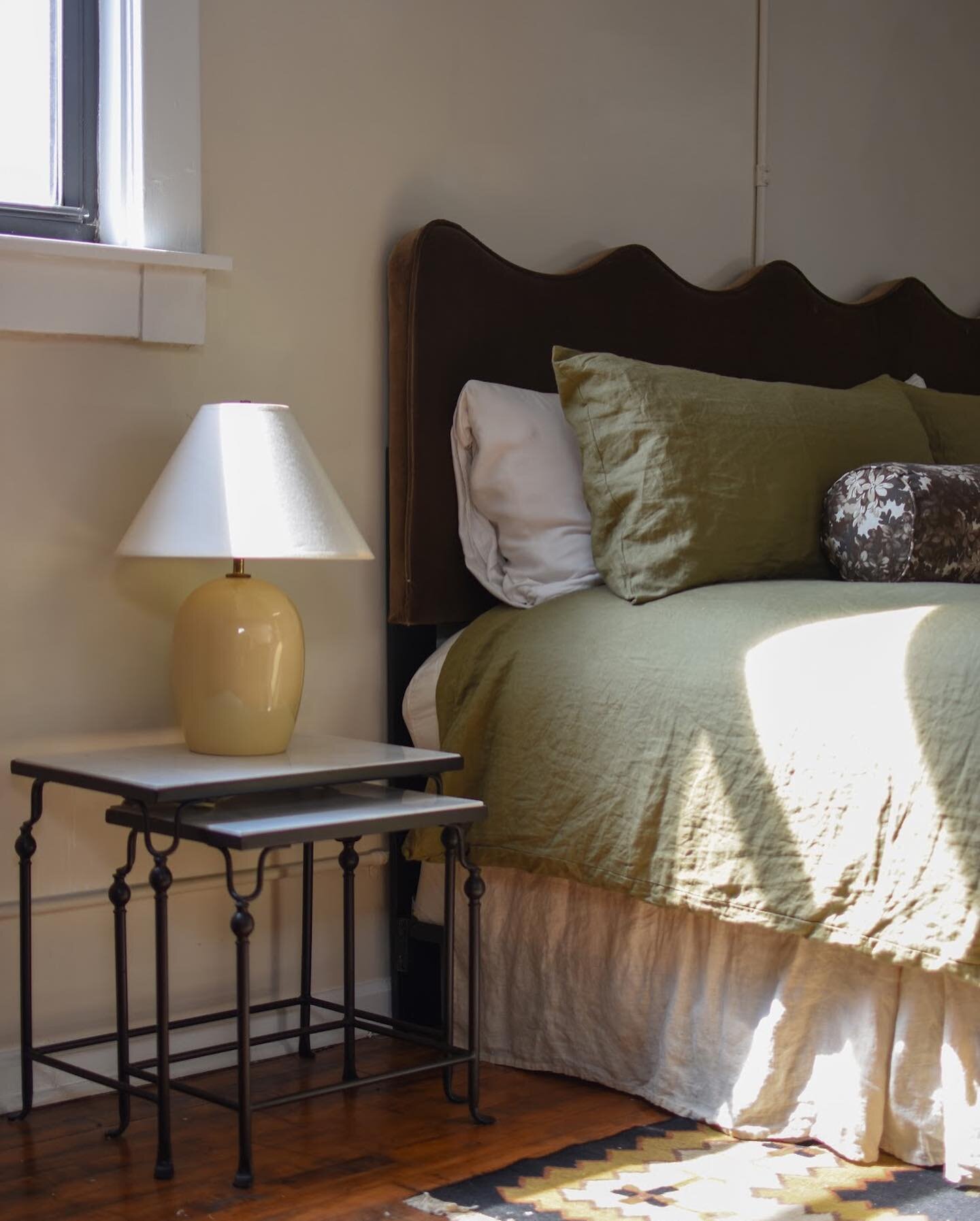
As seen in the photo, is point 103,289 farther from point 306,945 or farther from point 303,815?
point 306,945

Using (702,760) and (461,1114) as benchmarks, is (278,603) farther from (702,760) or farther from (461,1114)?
(461,1114)

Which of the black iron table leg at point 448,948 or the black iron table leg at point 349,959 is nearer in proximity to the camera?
the black iron table leg at point 448,948

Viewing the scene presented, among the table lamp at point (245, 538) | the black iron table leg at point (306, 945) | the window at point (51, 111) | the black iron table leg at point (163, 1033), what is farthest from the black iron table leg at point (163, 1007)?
the window at point (51, 111)

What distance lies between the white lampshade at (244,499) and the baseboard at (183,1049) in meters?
0.76

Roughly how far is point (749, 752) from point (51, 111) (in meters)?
1.42

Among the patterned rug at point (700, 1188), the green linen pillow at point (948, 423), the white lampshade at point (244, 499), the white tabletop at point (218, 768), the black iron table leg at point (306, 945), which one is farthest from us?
the green linen pillow at point (948, 423)

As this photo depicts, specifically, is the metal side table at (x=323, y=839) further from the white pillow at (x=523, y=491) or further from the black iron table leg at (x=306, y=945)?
the white pillow at (x=523, y=491)

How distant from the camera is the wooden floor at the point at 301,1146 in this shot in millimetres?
1786

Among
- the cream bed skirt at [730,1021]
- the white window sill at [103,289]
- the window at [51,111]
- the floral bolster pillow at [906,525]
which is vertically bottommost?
the cream bed skirt at [730,1021]

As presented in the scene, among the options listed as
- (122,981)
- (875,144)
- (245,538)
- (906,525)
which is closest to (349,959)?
(122,981)

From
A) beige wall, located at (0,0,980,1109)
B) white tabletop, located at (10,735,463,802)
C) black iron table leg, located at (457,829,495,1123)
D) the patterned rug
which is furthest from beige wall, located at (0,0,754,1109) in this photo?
the patterned rug

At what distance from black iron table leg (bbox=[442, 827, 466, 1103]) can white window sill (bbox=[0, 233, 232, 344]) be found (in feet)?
2.80


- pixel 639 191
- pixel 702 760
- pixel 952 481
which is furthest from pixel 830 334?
pixel 702 760

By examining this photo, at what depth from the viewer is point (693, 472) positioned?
2.31 metres
